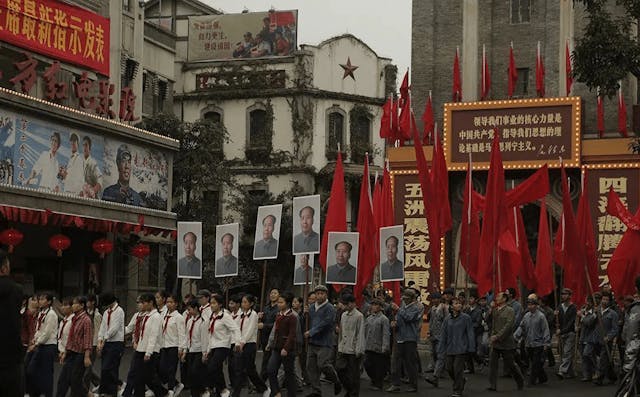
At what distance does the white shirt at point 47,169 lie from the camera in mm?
30578

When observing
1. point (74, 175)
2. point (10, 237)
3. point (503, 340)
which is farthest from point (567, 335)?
point (74, 175)

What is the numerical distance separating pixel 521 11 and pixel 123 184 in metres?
14.2

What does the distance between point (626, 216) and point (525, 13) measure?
1586 cm

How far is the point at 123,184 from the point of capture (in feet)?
113

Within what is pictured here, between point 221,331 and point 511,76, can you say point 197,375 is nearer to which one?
point 221,331

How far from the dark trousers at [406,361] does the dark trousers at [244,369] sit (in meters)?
3.13

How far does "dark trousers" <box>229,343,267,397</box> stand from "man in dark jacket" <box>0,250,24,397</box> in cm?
944

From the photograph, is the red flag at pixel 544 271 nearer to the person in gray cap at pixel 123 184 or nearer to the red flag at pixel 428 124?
the red flag at pixel 428 124

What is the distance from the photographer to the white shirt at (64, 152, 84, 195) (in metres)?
31.8

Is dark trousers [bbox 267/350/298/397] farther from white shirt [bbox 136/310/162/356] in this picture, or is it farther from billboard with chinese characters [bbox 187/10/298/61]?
billboard with chinese characters [bbox 187/10/298/61]

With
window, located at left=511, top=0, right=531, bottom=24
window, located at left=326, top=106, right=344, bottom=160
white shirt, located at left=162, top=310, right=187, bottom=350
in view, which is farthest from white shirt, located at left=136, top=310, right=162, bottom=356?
Answer: window, located at left=326, top=106, right=344, bottom=160

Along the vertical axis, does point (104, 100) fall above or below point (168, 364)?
above

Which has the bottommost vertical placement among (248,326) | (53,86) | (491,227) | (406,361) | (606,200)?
(406,361)

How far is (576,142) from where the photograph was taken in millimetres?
36781
